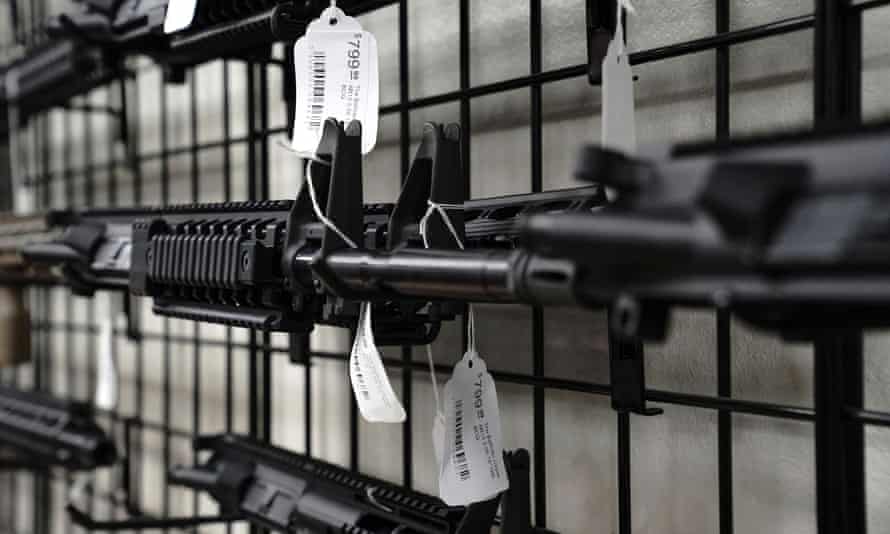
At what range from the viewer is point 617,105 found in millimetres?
536

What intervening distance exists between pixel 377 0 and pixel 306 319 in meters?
0.34

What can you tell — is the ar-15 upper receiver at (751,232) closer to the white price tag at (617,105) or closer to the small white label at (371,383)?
the white price tag at (617,105)

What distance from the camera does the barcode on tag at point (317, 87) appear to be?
0.65 meters

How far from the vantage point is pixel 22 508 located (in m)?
2.28

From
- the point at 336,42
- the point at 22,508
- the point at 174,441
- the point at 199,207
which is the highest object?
the point at 336,42

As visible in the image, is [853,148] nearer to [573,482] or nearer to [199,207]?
[573,482]

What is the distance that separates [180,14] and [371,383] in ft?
1.25

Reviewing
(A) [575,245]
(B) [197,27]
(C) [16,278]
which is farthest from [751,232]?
(C) [16,278]

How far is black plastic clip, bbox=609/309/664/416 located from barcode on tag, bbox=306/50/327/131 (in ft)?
0.88

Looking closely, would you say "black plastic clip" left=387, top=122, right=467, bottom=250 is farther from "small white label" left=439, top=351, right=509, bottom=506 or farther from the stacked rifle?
"small white label" left=439, top=351, right=509, bottom=506

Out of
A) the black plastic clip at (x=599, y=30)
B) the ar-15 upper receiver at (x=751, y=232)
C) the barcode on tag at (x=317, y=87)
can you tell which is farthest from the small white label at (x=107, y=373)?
the ar-15 upper receiver at (x=751, y=232)

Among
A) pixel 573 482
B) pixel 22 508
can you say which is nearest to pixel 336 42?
pixel 573 482

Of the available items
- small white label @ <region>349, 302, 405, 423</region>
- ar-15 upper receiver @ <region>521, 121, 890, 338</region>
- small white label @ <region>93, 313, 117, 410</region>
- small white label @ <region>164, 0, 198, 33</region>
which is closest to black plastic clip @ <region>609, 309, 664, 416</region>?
small white label @ <region>349, 302, 405, 423</region>

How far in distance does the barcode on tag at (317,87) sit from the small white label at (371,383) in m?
0.15
